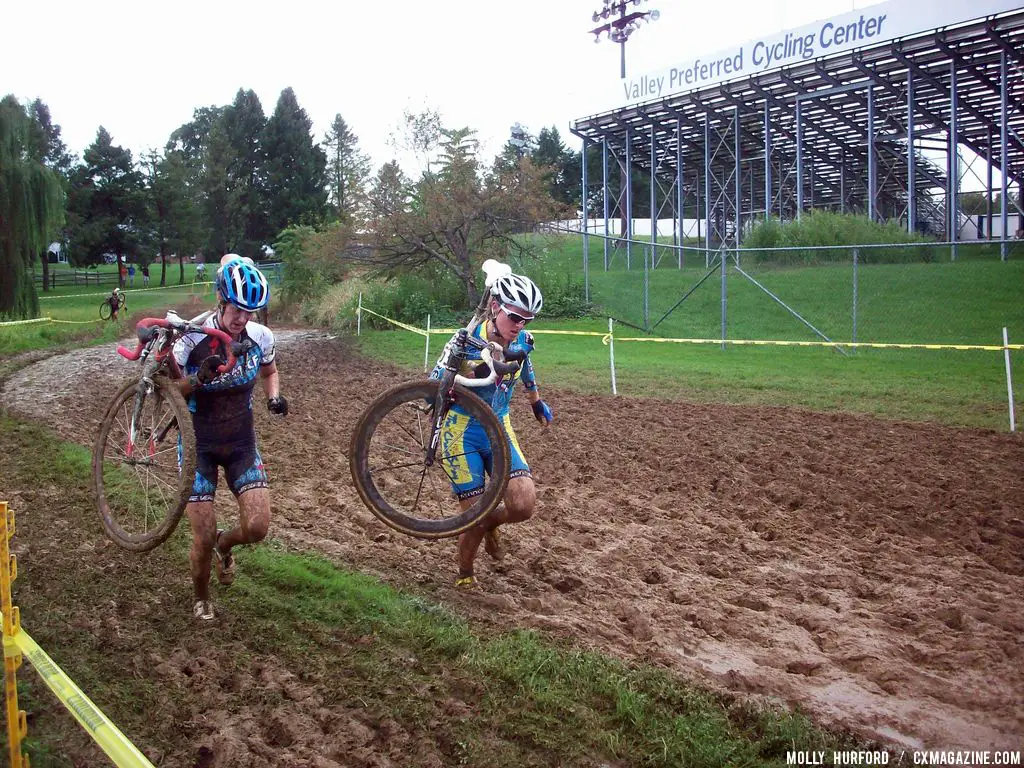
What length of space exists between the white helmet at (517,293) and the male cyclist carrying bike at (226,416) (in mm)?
1449

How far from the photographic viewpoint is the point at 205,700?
449 cm

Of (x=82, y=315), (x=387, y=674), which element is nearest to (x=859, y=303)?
(x=387, y=674)

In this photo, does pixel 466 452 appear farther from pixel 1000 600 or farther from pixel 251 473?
pixel 1000 600

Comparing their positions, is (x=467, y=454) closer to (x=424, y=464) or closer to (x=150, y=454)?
(x=424, y=464)

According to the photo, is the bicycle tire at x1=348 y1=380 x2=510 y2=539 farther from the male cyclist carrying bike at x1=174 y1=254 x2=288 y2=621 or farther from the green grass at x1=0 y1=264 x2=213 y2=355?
the green grass at x1=0 y1=264 x2=213 y2=355

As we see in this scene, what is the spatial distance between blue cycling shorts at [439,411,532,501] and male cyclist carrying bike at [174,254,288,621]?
1072 mm

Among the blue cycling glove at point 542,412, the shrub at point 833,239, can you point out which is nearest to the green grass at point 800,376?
the shrub at point 833,239

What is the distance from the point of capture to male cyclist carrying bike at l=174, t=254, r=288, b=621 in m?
5.33

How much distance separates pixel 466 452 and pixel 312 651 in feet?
5.10

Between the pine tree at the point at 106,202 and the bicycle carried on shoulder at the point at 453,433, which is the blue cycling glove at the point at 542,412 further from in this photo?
the pine tree at the point at 106,202

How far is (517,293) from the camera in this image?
5.71 metres

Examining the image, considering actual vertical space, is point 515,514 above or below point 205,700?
above

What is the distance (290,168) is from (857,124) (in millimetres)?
56955

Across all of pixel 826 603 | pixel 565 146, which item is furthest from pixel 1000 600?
pixel 565 146
